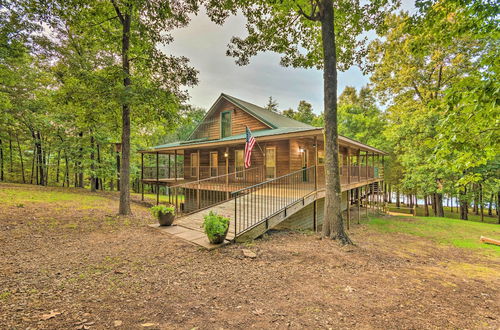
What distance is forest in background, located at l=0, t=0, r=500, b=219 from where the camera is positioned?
3.88m

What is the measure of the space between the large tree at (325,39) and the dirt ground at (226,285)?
214 centimetres

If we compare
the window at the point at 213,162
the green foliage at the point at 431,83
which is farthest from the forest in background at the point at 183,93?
the window at the point at 213,162

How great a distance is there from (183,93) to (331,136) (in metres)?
6.49

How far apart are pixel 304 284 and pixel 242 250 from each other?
1900mm

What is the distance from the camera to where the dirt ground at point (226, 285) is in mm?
2703

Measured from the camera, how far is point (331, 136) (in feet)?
21.1

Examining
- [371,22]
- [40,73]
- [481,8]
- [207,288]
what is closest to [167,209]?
[207,288]

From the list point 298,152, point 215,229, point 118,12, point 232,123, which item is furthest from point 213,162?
point 215,229

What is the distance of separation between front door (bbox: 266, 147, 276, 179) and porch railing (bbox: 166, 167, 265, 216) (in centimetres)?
A: 49

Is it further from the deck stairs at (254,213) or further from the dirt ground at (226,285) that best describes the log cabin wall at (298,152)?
the dirt ground at (226,285)

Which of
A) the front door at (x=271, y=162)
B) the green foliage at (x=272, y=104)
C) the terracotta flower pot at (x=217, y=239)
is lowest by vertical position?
the terracotta flower pot at (x=217, y=239)

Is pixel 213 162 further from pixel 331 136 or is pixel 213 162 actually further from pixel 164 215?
pixel 331 136

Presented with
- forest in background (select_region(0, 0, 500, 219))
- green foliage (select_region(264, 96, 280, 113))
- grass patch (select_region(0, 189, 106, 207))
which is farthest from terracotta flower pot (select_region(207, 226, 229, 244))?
green foliage (select_region(264, 96, 280, 113))

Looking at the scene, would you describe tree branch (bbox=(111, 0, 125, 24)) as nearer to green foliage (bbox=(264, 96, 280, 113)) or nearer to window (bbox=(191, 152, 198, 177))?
window (bbox=(191, 152, 198, 177))
